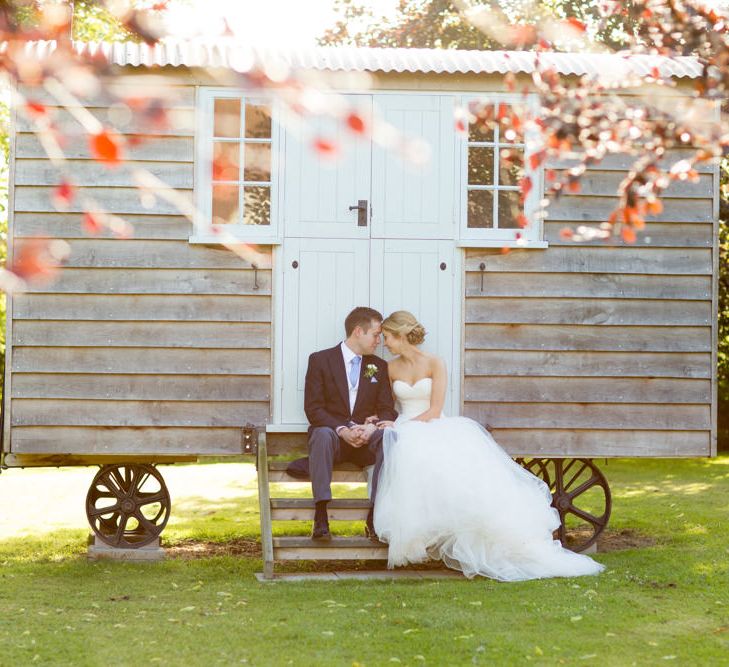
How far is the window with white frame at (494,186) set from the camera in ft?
26.9

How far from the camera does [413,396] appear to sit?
26.1 feet

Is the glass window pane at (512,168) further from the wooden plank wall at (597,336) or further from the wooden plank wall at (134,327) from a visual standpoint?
the wooden plank wall at (134,327)

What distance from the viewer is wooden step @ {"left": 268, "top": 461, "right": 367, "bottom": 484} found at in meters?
7.83

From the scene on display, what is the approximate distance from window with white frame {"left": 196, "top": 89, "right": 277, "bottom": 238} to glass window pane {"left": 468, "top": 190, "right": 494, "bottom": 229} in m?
1.49

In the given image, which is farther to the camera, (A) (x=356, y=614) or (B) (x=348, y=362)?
(B) (x=348, y=362)

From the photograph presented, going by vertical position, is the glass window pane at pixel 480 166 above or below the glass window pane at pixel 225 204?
above

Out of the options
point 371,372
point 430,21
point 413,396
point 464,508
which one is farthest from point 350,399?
point 430,21

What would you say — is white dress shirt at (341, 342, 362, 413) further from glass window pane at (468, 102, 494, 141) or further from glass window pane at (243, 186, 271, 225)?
glass window pane at (468, 102, 494, 141)

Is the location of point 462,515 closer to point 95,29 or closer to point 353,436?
point 353,436

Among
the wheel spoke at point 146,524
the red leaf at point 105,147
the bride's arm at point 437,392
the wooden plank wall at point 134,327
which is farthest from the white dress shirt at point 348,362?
the red leaf at point 105,147

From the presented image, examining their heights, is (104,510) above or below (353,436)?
below

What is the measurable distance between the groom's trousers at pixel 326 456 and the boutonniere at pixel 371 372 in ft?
1.41

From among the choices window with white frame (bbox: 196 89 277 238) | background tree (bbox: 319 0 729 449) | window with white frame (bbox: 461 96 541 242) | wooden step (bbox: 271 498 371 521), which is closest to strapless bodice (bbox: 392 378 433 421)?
wooden step (bbox: 271 498 371 521)

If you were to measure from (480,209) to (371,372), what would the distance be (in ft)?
4.96
